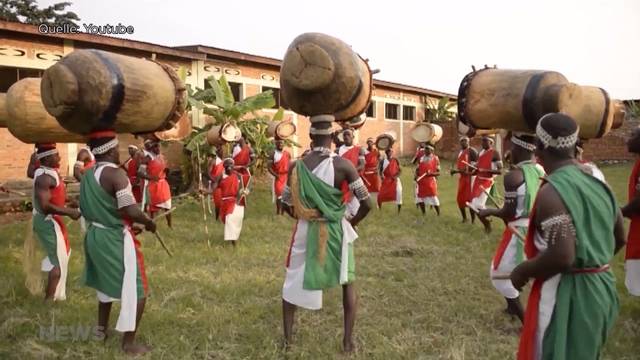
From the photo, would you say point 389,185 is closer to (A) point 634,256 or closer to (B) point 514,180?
(A) point 634,256

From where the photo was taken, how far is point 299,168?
4.43 meters

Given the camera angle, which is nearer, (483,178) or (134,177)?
(483,178)

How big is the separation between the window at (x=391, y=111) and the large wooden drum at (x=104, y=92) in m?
23.3

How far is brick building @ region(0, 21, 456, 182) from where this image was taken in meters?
12.3

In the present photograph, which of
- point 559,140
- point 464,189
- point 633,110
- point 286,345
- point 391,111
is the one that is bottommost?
point 286,345

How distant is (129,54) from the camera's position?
1444 cm

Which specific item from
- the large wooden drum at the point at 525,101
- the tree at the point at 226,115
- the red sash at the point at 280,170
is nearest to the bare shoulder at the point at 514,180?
the large wooden drum at the point at 525,101

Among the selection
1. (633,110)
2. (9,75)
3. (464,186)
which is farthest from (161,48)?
(633,110)

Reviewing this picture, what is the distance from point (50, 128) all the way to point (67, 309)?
1891mm

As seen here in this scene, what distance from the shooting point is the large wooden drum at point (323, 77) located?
13.7ft

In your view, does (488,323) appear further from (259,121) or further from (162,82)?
(259,121)

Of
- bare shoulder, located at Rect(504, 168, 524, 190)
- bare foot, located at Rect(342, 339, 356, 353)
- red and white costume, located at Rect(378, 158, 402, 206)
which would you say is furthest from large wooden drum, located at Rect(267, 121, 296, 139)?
bare foot, located at Rect(342, 339, 356, 353)

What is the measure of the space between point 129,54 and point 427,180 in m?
8.89

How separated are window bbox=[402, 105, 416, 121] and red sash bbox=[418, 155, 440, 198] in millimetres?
17030
